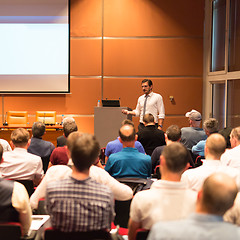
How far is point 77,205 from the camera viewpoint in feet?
6.06

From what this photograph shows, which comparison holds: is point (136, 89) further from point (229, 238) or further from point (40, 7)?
point (229, 238)

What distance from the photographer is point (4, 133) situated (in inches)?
300

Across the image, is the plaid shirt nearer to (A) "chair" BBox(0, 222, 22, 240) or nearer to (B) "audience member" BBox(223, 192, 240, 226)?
(A) "chair" BBox(0, 222, 22, 240)

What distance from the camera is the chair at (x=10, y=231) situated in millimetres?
1877

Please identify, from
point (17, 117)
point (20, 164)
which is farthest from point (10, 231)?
point (17, 117)

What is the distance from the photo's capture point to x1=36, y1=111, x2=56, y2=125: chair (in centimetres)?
813

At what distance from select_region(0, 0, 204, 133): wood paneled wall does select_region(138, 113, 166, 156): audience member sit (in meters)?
Answer: 3.72

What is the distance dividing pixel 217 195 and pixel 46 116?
7.04 m

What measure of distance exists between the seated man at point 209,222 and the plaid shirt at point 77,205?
1.46ft

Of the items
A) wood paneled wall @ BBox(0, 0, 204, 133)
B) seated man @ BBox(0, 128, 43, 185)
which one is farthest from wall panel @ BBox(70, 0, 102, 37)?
seated man @ BBox(0, 128, 43, 185)

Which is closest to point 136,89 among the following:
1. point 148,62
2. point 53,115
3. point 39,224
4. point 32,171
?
point 148,62

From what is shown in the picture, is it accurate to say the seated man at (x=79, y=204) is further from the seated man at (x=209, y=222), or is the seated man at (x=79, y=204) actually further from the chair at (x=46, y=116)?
the chair at (x=46, y=116)

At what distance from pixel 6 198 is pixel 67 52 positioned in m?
6.91

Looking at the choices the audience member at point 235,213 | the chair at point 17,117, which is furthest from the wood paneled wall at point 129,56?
the audience member at point 235,213
